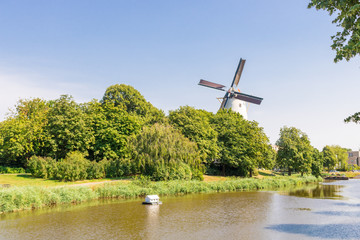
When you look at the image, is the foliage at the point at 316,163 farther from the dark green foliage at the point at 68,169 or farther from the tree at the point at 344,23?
the tree at the point at 344,23

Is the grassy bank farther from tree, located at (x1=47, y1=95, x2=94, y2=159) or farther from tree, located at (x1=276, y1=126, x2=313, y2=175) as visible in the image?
tree, located at (x1=276, y1=126, x2=313, y2=175)

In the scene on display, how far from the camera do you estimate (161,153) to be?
37750 mm

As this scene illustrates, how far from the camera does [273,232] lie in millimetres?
18328

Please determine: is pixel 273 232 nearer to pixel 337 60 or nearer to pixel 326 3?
pixel 337 60

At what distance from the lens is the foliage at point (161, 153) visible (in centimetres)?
3750

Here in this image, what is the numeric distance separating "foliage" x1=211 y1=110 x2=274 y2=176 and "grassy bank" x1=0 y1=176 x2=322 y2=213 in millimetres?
8284

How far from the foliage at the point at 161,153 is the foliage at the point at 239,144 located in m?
17.3

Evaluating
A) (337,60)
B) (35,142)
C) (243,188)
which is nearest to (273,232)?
(337,60)

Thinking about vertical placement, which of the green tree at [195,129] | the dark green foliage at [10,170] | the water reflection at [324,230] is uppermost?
the green tree at [195,129]

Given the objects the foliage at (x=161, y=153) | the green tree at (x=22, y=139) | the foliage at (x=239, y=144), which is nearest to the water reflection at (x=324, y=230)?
the foliage at (x=161, y=153)

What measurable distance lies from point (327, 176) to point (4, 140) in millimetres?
85199

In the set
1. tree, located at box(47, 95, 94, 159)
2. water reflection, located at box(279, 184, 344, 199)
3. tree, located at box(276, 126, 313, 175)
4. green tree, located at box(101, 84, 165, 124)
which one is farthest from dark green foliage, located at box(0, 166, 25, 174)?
tree, located at box(276, 126, 313, 175)

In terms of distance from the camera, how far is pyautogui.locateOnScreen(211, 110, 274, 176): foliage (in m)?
56.8

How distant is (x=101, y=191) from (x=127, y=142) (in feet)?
50.7
